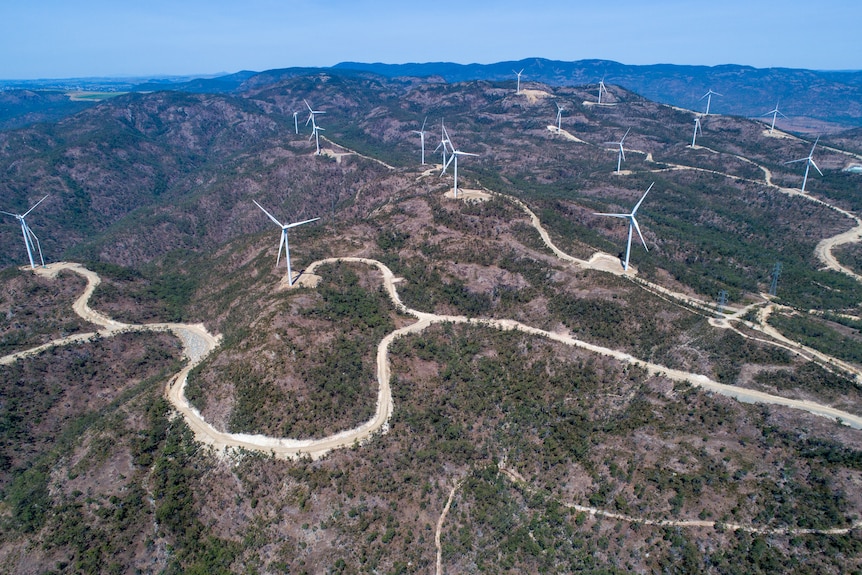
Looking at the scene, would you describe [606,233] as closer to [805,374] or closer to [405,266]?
[405,266]

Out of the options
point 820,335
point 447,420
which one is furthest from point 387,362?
point 820,335

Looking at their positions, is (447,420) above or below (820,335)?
below

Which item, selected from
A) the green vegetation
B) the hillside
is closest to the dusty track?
the hillside

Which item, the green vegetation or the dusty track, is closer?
the dusty track

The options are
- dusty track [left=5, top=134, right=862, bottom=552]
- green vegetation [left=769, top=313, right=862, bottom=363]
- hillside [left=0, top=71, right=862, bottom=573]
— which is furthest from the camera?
green vegetation [left=769, top=313, right=862, bottom=363]

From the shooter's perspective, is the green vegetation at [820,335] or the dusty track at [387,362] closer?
the dusty track at [387,362]

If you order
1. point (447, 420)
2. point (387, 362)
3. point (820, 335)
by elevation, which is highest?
point (820, 335)

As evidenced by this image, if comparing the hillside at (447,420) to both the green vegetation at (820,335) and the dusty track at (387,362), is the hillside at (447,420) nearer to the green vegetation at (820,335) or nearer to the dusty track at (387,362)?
the dusty track at (387,362)

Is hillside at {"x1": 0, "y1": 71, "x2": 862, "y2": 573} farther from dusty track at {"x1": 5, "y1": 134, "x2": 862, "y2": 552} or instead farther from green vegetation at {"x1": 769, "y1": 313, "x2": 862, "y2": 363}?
green vegetation at {"x1": 769, "y1": 313, "x2": 862, "y2": 363}

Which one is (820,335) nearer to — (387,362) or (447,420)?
(447,420)

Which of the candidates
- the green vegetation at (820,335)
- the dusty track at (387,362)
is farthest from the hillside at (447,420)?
the green vegetation at (820,335)

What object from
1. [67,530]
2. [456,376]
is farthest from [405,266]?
[67,530]
